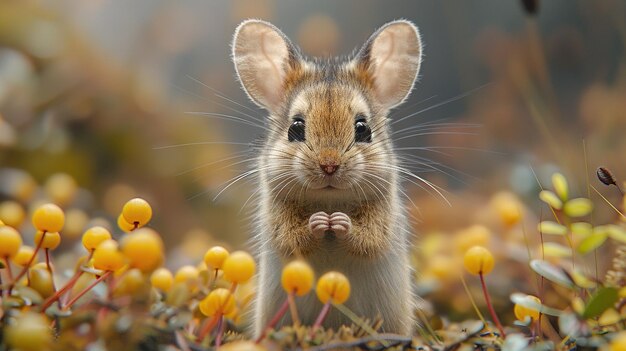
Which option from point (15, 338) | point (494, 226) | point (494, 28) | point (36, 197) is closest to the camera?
point (15, 338)

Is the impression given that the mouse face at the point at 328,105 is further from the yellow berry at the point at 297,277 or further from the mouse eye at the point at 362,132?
the yellow berry at the point at 297,277

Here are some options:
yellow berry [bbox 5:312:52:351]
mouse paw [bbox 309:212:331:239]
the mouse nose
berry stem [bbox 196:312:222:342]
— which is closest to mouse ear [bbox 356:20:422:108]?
the mouse nose

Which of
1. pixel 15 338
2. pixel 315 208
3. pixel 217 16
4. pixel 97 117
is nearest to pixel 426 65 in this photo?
pixel 217 16

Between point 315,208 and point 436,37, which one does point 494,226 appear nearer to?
point 315,208

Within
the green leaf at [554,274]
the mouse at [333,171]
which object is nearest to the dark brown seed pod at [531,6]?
the mouse at [333,171]

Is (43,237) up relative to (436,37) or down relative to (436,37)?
down

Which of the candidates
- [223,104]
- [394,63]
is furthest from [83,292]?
[223,104]

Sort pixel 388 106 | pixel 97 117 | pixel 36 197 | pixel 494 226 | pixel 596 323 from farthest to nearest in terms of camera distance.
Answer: pixel 97 117 → pixel 494 226 → pixel 36 197 → pixel 388 106 → pixel 596 323
